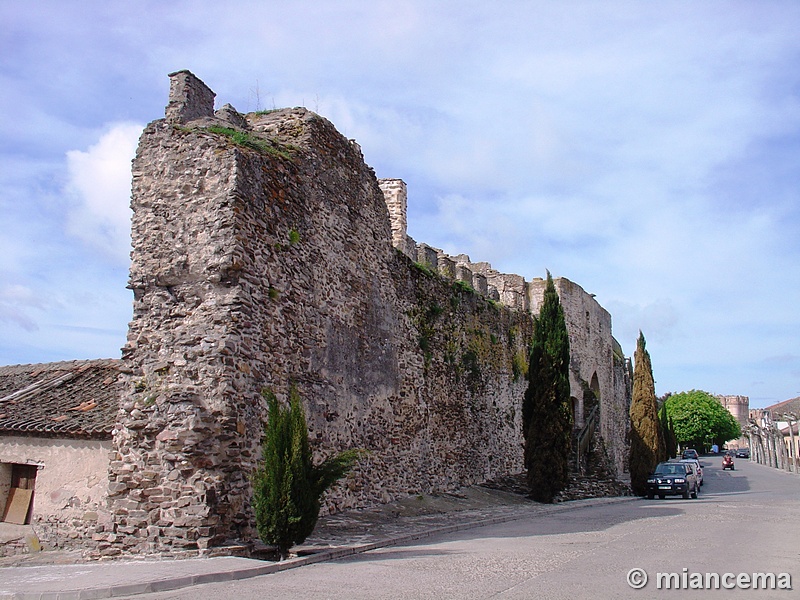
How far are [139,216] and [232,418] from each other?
11.8 ft

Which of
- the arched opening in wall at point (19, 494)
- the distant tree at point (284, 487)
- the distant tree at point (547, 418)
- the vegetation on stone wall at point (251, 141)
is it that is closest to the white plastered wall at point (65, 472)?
the arched opening in wall at point (19, 494)

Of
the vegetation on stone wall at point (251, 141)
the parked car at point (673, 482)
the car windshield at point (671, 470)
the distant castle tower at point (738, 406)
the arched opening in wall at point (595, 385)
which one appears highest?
the distant castle tower at point (738, 406)

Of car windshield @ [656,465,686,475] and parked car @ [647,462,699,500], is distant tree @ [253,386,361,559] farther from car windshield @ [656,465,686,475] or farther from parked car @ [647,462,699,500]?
car windshield @ [656,465,686,475]

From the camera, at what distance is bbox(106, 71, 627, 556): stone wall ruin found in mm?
10031

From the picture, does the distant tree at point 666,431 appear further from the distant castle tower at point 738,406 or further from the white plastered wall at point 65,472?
the distant castle tower at point 738,406

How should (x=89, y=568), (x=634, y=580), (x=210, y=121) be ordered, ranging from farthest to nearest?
(x=210, y=121)
(x=89, y=568)
(x=634, y=580)

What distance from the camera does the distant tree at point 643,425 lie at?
1048 inches

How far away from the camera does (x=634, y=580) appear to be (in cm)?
793

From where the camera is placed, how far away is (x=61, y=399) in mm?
15086

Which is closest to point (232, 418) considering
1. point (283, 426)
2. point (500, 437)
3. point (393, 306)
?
point (283, 426)

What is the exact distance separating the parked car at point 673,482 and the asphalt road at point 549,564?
11.0 metres

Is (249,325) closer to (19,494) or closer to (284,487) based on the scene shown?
(284,487)

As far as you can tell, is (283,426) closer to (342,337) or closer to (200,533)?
(200,533)

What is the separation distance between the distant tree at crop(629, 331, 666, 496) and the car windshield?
0.35 metres
